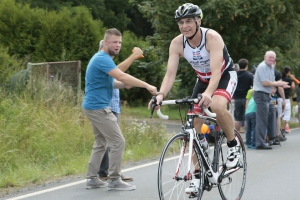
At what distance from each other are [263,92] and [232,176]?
6.09 metres

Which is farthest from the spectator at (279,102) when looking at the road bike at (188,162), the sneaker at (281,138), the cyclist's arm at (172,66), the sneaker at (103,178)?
the cyclist's arm at (172,66)

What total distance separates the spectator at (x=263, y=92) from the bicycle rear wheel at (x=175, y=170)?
22.7 ft

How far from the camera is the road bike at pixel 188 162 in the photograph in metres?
6.67

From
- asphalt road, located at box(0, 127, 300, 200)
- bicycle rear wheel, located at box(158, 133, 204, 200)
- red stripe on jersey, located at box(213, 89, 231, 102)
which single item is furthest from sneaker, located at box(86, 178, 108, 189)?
red stripe on jersey, located at box(213, 89, 231, 102)

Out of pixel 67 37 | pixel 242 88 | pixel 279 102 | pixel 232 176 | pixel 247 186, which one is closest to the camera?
pixel 232 176

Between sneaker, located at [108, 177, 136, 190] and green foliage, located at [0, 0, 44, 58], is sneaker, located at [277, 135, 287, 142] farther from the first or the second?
green foliage, located at [0, 0, 44, 58]

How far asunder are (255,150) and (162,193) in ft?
24.2

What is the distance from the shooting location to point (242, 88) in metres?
16.5

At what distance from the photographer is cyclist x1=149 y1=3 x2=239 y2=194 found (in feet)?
23.3

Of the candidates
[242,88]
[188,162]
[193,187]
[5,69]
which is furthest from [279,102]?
[188,162]

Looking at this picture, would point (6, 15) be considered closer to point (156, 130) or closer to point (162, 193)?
point (156, 130)

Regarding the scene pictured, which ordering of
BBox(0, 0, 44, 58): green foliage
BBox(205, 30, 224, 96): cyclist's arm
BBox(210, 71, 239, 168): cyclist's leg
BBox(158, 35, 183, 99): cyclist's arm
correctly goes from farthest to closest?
1. BBox(0, 0, 44, 58): green foliage
2. BBox(210, 71, 239, 168): cyclist's leg
3. BBox(158, 35, 183, 99): cyclist's arm
4. BBox(205, 30, 224, 96): cyclist's arm

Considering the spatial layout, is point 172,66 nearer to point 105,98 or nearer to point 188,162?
point 188,162

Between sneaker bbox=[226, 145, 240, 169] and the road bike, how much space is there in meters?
0.05
